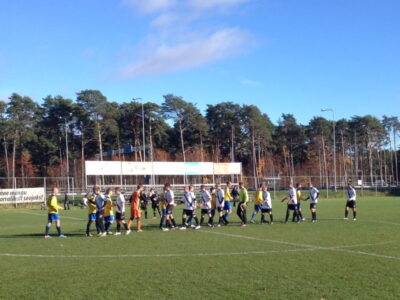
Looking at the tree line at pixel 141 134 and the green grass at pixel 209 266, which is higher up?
the tree line at pixel 141 134

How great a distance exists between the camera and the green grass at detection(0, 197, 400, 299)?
7.97 metres

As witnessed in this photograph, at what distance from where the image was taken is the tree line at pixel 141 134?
70688mm

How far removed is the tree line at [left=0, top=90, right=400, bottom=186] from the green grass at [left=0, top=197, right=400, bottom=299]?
43.8m

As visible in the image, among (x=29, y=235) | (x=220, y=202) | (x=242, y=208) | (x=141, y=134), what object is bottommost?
(x=29, y=235)

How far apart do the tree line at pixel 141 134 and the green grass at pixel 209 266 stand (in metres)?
43.8

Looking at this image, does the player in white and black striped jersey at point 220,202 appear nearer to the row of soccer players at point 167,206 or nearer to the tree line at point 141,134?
the row of soccer players at point 167,206

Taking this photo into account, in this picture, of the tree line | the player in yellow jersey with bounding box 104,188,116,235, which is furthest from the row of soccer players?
the tree line

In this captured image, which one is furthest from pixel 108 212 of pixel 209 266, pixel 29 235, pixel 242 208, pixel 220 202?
pixel 209 266

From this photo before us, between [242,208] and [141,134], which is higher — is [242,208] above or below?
below

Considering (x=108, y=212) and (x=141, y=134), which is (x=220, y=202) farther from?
(x=141, y=134)

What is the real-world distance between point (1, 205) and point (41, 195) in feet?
11.4

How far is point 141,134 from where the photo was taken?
78.1 meters

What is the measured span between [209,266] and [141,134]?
68.8 metres

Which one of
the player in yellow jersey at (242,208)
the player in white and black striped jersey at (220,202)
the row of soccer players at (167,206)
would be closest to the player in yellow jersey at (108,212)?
the row of soccer players at (167,206)
